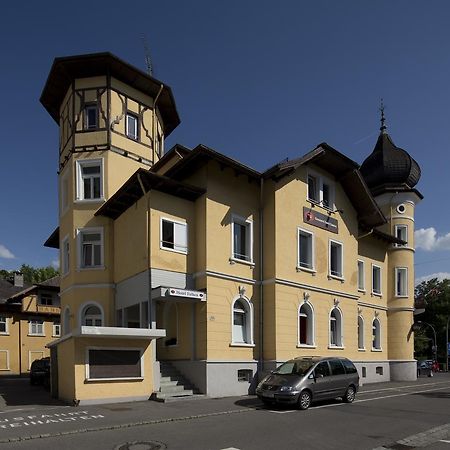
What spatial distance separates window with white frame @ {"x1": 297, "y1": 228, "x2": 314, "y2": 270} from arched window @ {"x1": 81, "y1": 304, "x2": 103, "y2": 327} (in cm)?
957

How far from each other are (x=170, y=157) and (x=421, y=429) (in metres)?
15.1

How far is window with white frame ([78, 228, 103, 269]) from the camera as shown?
2341cm

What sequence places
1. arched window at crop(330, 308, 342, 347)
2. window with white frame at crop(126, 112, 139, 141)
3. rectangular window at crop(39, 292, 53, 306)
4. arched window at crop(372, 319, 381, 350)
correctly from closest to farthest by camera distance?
1. window with white frame at crop(126, 112, 139, 141)
2. arched window at crop(330, 308, 342, 347)
3. arched window at crop(372, 319, 381, 350)
4. rectangular window at crop(39, 292, 53, 306)

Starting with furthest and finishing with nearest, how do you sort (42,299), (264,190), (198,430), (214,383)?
1. (42,299)
2. (264,190)
3. (214,383)
4. (198,430)

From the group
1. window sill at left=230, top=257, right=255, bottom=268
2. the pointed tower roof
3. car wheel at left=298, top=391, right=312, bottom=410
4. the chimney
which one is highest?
the pointed tower roof

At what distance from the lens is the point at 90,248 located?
23.6m

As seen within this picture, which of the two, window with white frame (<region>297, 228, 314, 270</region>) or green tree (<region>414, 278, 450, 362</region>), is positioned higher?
window with white frame (<region>297, 228, 314, 270</region>)

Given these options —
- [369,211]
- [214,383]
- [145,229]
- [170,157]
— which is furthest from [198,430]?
[369,211]

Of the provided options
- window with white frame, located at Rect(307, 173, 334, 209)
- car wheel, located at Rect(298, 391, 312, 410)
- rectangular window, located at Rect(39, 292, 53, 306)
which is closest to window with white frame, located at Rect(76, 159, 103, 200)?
window with white frame, located at Rect(307, 173, 334, 209)

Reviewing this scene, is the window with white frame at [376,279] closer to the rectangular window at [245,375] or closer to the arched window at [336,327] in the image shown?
the arched window at [336,327]

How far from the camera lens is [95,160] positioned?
Result: 23.5 m

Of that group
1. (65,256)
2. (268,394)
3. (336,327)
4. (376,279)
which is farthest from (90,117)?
(376,279)

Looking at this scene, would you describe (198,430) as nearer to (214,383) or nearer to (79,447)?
(79,447)

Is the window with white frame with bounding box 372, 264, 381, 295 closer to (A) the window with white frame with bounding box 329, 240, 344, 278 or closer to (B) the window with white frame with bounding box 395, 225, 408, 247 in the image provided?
(B) the window with white frame with bounding box 395, 225, 408, 247
